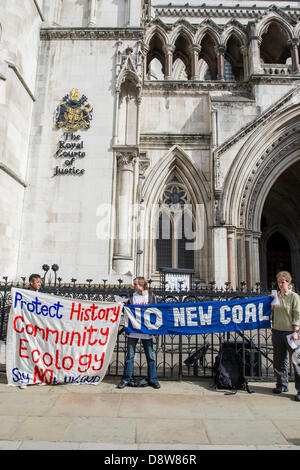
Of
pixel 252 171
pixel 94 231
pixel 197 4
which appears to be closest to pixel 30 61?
pixel 94 231

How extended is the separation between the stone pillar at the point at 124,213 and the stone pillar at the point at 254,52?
27.1ft

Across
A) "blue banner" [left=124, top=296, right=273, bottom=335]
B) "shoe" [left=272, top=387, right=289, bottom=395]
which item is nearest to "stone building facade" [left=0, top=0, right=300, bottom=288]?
"blue banner" [left=124, top=296, right=273, bottom=335]

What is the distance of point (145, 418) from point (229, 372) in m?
1.91

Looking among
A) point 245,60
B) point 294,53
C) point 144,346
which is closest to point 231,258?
point 144,346

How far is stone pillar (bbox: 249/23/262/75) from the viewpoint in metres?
16.7

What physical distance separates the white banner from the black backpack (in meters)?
1.83

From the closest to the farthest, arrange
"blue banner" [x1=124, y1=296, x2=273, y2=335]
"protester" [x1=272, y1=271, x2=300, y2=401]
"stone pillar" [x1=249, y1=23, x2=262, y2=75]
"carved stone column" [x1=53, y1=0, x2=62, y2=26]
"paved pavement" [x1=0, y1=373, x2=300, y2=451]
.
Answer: "paved pavement" [x1=0, y1=373, x2=300, y2=451] → "protester" [x1=272, y1=271, x2=300, y2=401] → "blue banner" [x1=124, y1=296, x2=273, y2=335] → "carved stone column" [x1=53, y1=0, x2=62, y2=26] → "stone pillar" [x1=249, y1=23, x2=262, y2=75]

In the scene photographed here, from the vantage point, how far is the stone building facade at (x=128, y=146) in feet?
43.4

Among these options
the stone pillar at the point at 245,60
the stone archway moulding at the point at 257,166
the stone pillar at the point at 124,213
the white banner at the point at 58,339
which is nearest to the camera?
the white banner at the point at 58,339

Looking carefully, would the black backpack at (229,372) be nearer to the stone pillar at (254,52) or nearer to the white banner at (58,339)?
the white banner at (58,339)

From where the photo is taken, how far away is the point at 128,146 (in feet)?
45.5

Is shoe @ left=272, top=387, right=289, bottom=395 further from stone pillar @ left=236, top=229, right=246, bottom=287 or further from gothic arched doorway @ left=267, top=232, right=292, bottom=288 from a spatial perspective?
gothic arched doorway @ left=267, top=232, right=292, bottom=288

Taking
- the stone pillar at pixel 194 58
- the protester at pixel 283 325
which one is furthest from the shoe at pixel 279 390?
the stone pillar at pixel 194 58

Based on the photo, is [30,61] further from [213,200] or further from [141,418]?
[141,418]
